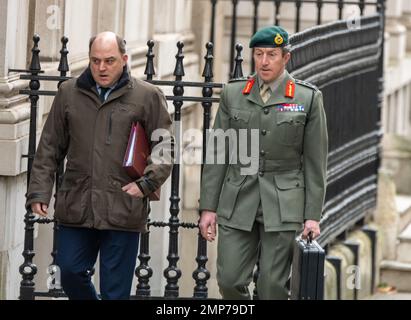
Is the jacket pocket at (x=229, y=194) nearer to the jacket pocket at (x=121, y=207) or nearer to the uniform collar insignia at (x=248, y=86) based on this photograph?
the uniform collar insignia at (x=248, y=86)

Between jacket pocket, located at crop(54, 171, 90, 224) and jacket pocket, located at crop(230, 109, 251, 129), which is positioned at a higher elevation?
jacket pocket, located at crop(230, 109, 251, 129)

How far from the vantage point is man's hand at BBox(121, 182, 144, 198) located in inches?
384

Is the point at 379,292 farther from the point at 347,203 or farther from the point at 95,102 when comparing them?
the point at 95,102

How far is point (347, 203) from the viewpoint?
15.2 meters

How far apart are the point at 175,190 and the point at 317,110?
149cm

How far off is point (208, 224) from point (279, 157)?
523 millimetres

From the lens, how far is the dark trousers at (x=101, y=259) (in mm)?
9883

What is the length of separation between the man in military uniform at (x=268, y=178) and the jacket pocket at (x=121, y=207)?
0.47 metres

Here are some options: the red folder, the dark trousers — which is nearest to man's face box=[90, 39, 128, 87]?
the red folder

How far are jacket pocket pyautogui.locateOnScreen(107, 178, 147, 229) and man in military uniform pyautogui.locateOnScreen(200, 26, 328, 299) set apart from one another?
18.5 inches

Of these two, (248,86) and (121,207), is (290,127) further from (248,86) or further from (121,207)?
(121,207)

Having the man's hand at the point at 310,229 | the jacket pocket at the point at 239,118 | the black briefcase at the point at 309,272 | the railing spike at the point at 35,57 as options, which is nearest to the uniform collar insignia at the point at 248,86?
the jacket pocket at the point at 239,118

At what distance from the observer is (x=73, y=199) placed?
32.3 ft

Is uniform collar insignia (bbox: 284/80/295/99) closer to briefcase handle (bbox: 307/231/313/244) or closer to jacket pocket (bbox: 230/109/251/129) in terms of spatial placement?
jacket pocket (bbox: 230/109/251/129)
